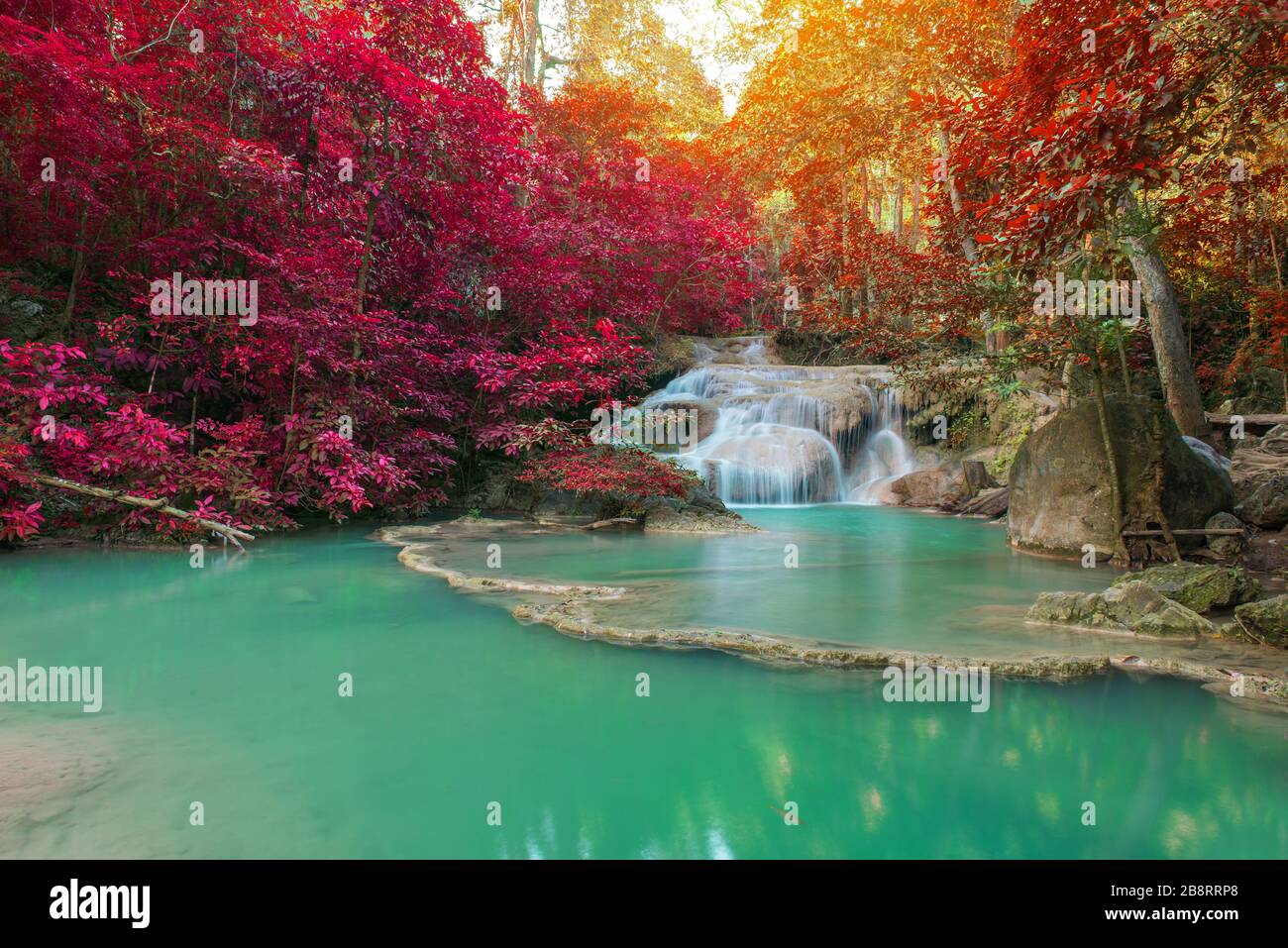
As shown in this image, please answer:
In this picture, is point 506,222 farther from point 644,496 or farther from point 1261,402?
point 1261,402

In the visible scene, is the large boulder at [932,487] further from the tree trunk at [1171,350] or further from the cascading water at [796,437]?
the tree trunk at [1171,350]

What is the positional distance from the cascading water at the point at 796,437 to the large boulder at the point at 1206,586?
27.9ft

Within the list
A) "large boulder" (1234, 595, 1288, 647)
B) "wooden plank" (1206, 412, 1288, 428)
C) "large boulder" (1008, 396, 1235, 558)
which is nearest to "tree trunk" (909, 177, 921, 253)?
"wooden plank" (1206, 412, 1288, 428)

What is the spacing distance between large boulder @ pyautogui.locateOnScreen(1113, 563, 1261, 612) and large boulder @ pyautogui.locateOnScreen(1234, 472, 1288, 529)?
11.8 feet

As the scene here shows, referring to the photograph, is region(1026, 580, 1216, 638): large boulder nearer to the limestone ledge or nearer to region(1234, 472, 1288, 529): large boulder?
the limestone ledge

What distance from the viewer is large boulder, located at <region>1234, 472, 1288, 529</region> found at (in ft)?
23.9

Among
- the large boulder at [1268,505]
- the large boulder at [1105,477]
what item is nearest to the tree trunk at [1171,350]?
the large boulder at [1268,505]

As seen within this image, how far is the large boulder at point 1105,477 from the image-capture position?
6.72 m

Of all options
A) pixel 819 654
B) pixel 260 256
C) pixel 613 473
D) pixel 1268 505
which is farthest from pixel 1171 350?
pixel 260 256

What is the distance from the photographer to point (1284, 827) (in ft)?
7.10

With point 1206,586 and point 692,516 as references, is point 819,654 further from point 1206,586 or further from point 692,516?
point 692,516

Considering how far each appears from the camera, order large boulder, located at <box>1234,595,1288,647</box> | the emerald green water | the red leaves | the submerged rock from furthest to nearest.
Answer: the submerged rock → the red leaves → large boulder, located at <box>1234,595,1288,647</box> → the emerald green water

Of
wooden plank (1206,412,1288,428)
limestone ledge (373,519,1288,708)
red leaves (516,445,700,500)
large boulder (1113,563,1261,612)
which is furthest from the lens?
wooden plank (1206,412,1288,428)

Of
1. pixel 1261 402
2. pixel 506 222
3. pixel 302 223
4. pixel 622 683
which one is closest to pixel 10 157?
pixel 302 223
